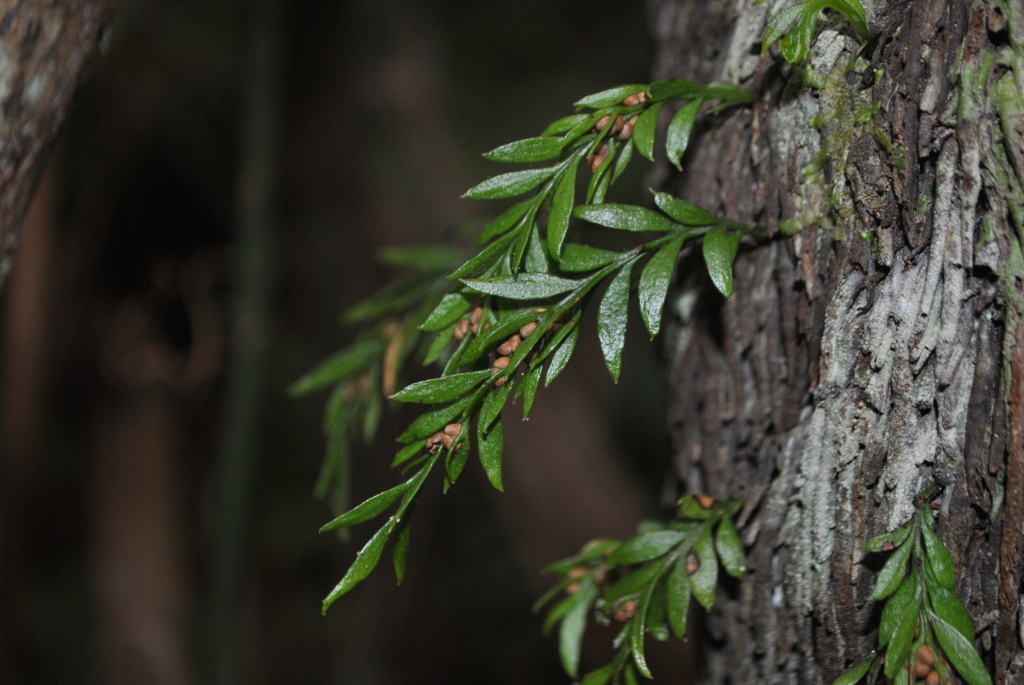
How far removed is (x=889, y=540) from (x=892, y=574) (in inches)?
1.1

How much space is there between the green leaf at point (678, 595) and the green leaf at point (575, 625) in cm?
17

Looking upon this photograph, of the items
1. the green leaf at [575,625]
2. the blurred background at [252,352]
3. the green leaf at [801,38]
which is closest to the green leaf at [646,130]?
the green leaf at [801,38]

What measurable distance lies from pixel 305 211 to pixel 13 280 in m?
0.84

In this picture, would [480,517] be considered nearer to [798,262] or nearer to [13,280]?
[13,280]

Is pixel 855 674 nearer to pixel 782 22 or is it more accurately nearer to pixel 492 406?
pixel 492 406

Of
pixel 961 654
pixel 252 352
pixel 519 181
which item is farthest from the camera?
pixel 252 352

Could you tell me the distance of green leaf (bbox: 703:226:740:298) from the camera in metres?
0.58

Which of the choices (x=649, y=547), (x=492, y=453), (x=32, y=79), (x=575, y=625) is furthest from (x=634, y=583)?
(x=32, y=79)

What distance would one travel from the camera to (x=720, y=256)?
23.2 inches

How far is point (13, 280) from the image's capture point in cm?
178

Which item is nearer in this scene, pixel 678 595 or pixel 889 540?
pixel 889 540

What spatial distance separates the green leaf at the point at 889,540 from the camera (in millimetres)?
545

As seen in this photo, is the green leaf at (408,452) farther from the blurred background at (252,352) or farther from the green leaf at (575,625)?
the blurred background at (252,352)

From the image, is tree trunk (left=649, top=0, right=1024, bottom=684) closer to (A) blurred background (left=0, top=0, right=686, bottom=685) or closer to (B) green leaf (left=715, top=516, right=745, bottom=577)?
(B) green leaf (left=715, top=516, right=745, bottom=577)
